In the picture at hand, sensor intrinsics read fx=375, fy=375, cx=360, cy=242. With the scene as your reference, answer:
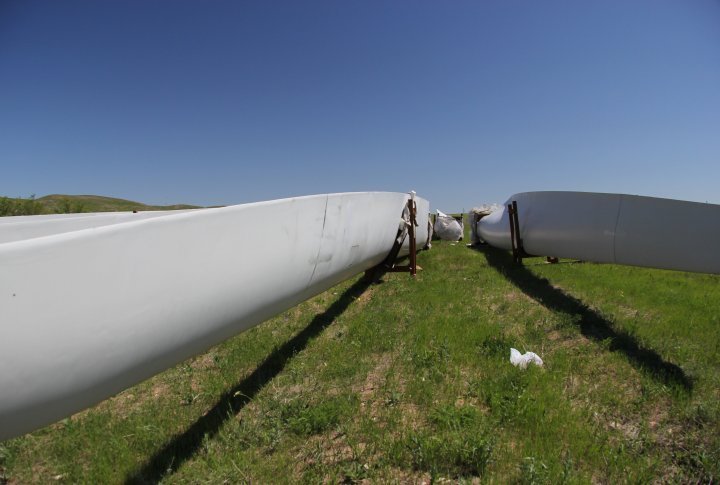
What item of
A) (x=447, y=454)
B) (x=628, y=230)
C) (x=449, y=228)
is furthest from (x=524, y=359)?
(x=449, y=228)

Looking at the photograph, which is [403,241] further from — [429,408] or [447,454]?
[447,454]

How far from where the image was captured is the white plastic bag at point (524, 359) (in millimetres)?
2739

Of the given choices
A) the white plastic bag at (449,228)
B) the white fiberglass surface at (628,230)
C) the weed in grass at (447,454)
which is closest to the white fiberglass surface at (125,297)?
the weed in grass at (447,454)

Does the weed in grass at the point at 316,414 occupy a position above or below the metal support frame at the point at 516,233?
below

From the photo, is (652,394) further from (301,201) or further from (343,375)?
(301,201)

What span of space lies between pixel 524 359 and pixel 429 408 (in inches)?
38.0

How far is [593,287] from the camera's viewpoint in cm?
483

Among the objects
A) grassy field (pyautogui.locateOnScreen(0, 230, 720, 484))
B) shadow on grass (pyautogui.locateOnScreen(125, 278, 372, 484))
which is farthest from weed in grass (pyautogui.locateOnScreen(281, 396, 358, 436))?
shadow on grass (pyautogui.locateOnScreen(125, 278, 372, 484))

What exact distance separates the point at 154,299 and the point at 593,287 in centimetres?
507

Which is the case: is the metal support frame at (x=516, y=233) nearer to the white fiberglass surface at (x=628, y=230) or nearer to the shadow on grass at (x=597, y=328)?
the shadow on grass at (x=597, y=328)

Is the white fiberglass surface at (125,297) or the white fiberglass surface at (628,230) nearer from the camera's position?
the white fiberglass surface at (125,297)

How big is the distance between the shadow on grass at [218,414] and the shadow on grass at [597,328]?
2.60m

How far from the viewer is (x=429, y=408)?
89.6 inches

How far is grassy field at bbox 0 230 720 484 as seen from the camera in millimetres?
1789
